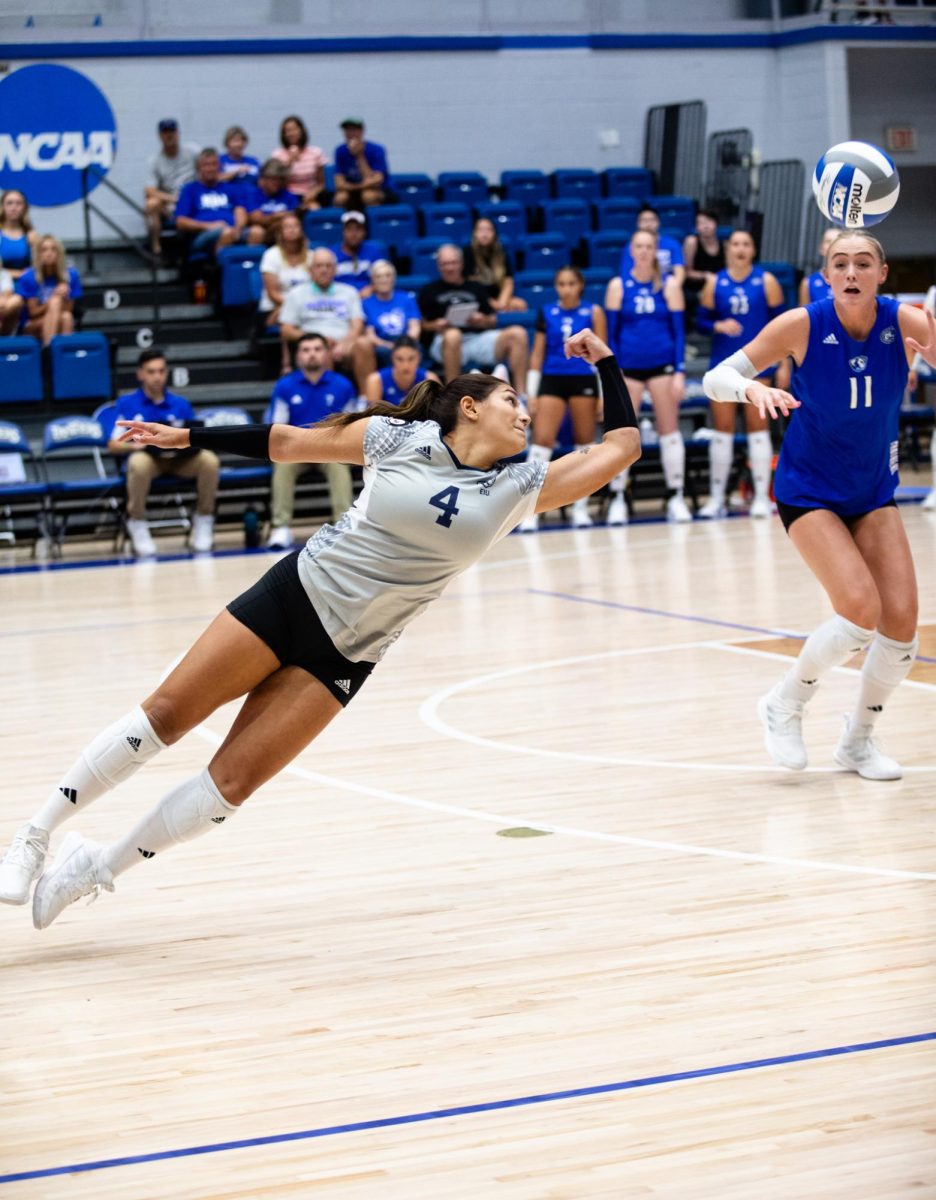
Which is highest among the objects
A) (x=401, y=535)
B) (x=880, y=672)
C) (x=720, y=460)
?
(x=401, y=535)

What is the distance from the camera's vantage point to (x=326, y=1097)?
10.3ft

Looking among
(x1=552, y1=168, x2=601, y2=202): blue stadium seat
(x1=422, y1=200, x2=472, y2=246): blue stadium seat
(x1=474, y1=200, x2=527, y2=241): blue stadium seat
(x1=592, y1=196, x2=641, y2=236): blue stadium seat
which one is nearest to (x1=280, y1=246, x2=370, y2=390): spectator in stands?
(x1=422, y1=200, x2=472, y2=246): blue stadium seat

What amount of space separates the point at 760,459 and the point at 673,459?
763 mm

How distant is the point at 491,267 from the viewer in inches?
613

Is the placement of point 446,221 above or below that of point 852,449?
above

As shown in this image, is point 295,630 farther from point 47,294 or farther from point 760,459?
point 47,294

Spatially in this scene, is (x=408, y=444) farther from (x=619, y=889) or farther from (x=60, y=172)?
(x=60, y=172)

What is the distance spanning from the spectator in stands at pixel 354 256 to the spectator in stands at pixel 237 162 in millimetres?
1482

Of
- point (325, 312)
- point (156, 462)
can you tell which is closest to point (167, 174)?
point (325, 312)

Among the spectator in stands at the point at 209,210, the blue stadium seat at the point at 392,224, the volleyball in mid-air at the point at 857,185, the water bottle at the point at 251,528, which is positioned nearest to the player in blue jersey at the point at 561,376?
the water bottle at the point at 251,528

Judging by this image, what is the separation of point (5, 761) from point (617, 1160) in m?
4.20

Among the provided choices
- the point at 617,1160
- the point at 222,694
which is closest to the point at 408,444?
the point at 222,694

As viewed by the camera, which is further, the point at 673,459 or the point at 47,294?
the point at 47,294

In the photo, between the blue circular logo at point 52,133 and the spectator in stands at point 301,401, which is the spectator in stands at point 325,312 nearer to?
the spectator in stands at point 301,401
